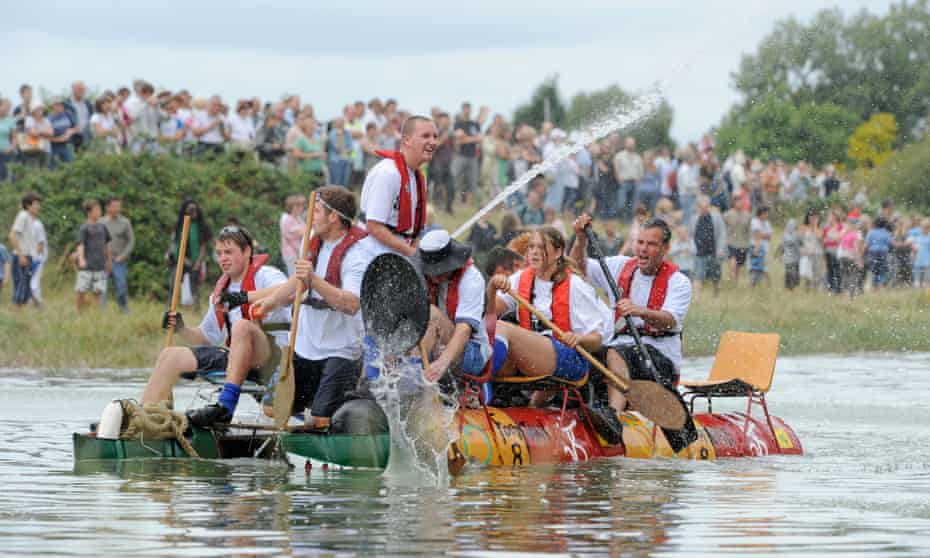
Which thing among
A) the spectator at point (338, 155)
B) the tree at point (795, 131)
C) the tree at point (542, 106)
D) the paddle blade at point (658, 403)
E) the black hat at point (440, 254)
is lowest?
the paddle blade at point (658, 403)

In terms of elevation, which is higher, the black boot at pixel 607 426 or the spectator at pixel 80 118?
the spectator at pixel 80 118

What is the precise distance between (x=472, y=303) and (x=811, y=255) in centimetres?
1779

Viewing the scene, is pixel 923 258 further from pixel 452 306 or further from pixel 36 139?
pixel 452 306

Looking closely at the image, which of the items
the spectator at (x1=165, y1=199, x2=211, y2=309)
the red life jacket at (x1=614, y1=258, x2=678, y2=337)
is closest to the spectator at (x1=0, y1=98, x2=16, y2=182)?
the spectator at (x1=165, y1=199, x2=211, y2=309)

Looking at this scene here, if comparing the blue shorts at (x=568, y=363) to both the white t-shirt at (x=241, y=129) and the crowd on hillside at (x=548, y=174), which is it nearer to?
the crowd on hillside at (x=548, y=174)

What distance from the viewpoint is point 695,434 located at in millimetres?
12617

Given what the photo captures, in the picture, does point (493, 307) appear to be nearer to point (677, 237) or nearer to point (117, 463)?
point (117, 463)

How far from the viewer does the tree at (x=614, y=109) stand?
15.8m

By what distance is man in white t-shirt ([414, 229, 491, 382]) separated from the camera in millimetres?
11281

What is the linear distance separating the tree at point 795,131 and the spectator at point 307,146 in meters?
11.8

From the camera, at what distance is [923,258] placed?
27906mm

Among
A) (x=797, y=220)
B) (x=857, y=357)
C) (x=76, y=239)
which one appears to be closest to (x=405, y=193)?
(x=857, y=357)

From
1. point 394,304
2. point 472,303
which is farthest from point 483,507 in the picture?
point 472,303

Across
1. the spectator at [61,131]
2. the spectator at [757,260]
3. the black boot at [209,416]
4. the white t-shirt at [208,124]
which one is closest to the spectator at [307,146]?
the white t-shirt at [208,124]
